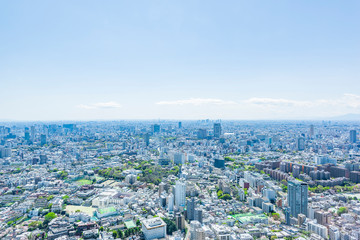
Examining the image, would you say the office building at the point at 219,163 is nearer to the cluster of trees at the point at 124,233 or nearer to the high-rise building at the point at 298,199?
the high-rise building at the point at 298,199

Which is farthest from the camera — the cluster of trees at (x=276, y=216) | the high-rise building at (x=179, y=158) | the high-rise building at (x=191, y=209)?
the high-rise building at (x=179, y=158)

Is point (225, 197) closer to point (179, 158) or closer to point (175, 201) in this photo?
point (175, 201)

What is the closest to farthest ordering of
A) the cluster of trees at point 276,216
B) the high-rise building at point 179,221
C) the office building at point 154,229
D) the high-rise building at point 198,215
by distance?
the office building at point 154,229 < the high-rise building at point 179,221 < the high-rise building at point 198,215 < the cluster of trees at point 276,216

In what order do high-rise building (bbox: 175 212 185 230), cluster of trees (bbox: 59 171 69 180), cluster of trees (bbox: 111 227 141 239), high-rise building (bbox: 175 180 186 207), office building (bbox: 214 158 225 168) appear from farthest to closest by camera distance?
office building (bbox: 214 158 225 168) → cluster of trees (bbox: 59 171 69 180) → high-rise building (bbox: 175 180 186 207) → high-rise building (bbox: 175 212 185 230) → cluster of trees (bbox: 111 227 141 239)

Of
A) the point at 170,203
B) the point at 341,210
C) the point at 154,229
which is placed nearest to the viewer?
the point at 154,229

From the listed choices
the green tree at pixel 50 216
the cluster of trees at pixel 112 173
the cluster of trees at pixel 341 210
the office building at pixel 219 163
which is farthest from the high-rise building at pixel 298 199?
the cluster of trees at pixel 112 173

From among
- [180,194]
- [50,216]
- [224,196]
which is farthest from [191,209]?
[50,216]

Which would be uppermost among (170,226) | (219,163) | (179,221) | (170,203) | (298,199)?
(298,199)

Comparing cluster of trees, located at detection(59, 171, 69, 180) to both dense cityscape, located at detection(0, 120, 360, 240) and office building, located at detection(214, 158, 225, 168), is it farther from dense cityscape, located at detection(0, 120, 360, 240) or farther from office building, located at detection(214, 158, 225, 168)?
office building, located at detection(214, 158, 225, 168)

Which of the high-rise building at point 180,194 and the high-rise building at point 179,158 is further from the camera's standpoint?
the high-rise building at point 179,158

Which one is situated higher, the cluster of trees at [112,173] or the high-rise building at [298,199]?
the high-rise building at [298,199]

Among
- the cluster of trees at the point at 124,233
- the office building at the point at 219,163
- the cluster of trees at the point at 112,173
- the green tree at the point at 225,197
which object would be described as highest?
the office building at the point at 219,163

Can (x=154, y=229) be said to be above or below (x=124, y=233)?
above

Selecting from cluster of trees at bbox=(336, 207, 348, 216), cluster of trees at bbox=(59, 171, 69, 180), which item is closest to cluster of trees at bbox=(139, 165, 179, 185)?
cluster of trees at bbox=(59, 171, 69, 180)
